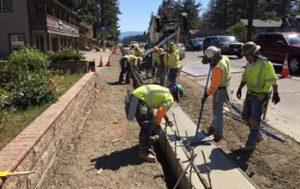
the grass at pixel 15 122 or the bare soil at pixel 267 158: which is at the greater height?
the grass at pixel 15 122

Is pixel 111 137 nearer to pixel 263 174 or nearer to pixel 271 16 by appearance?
pixel 263 174

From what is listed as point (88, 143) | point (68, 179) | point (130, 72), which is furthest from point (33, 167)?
point (130, 72)

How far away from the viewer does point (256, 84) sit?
6.72 m

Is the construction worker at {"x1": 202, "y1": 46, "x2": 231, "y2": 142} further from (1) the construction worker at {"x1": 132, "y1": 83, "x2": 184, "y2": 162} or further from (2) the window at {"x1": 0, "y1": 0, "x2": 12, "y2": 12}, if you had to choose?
(2) the window at {"x1": 0, "y1": 0, "x2": 12, "y2": 12}

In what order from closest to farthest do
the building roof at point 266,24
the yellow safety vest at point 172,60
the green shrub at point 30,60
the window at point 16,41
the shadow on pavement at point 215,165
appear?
1. the shadow on pavement at point 215,165
2. the green shrub at point 30,60
3. the yellow safety vest at point 172,60
4. the window at point 16,41
5. the building roof at point 266,24

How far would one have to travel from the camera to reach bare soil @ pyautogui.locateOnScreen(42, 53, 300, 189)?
5770 mm

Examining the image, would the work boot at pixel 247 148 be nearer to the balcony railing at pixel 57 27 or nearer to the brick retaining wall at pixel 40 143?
the brick retaining wall at pixel 40 143

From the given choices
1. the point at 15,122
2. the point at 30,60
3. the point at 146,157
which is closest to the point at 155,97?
the point at 146,157

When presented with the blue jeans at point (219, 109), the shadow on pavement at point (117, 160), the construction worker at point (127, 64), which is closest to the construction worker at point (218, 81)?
the blue jeans at point (219, 109)

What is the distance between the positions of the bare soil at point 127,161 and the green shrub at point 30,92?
3.25 feet

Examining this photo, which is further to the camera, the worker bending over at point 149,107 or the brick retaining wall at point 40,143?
the worker bending over at point 149,107

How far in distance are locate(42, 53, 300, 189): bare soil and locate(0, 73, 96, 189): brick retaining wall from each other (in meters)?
0.25

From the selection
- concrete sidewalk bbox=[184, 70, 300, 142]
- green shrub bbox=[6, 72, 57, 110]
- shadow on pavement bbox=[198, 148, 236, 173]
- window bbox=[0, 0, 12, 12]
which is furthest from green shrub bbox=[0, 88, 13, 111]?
window bbox=[0, 0, 12, 12]

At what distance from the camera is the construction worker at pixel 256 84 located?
6645mm
